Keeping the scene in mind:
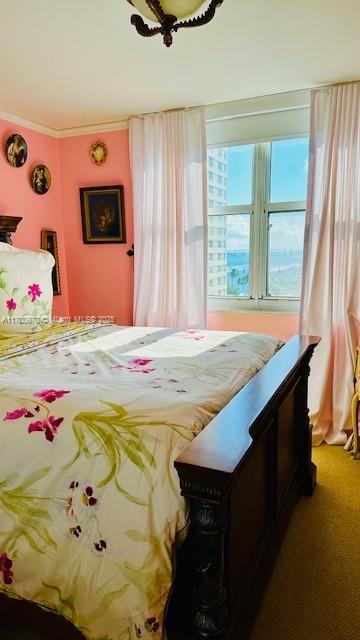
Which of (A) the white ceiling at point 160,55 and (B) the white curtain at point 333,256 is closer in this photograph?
(A) the white ceiling at point 160,55

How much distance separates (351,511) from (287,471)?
50 cm

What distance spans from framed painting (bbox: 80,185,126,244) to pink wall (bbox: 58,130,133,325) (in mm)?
50

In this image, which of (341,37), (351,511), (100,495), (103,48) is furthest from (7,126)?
(351,511)

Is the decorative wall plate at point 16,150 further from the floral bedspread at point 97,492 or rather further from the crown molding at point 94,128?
the floral bedspread at point 97,492

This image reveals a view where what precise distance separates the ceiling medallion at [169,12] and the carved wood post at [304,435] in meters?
1.51

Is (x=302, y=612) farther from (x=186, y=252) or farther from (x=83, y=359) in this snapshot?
(x=186, y=252)

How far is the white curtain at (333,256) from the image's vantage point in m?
2.70

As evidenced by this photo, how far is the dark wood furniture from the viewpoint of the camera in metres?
0.95

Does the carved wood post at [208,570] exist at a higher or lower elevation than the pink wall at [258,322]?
lower

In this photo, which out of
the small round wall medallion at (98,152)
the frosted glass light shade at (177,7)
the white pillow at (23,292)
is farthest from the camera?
the small round wall medallion at (98,152)

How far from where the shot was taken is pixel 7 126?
10.2ft

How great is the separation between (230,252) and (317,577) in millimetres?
2233

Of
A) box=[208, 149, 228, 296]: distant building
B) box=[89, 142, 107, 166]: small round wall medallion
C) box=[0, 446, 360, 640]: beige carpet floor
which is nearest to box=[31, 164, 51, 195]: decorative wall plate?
box=[89, 142, 107, 166]: small round wall medallion

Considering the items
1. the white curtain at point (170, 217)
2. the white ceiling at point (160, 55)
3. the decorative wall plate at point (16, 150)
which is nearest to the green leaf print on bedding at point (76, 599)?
the white ceiling at point (160, 55)
